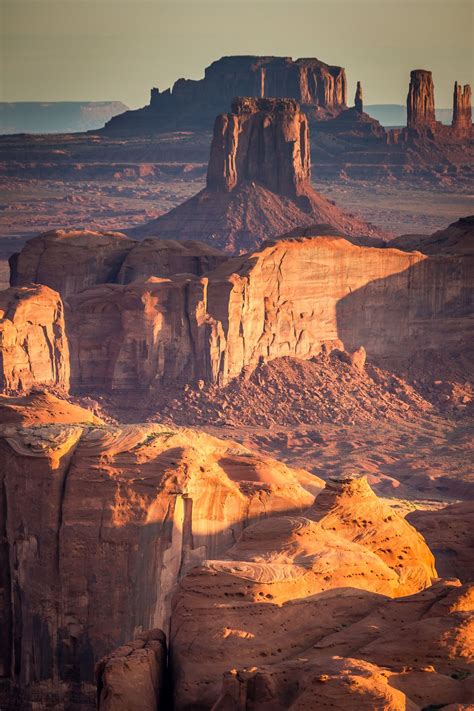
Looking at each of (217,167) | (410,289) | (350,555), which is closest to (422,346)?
(410,289)

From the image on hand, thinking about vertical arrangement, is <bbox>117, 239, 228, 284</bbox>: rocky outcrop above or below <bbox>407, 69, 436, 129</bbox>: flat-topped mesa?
below

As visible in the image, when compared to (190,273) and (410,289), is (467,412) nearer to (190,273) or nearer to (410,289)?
(410,289)

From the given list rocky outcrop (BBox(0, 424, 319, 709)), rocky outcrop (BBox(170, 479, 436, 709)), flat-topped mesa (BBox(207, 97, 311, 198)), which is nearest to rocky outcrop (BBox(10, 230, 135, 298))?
rocky outcrop (BBox(0, 424, 319, 709))

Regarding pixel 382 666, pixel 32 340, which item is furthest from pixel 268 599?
pixel 32 340

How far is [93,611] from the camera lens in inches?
1219

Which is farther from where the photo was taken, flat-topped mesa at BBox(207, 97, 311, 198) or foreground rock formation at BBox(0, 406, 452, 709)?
flat-topped mesa at BBox(207, 97, 311, 198)

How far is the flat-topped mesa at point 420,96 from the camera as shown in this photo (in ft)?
620

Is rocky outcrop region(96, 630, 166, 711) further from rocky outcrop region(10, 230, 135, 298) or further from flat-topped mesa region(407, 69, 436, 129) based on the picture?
flat-topped mesa region(407, 69, 436, 129)

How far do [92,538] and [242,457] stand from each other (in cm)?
413

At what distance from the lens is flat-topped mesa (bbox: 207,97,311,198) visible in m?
123

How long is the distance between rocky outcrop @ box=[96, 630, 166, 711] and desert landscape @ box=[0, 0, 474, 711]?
4 cm

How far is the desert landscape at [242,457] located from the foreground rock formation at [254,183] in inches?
8.2

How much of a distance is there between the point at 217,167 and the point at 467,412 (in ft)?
193

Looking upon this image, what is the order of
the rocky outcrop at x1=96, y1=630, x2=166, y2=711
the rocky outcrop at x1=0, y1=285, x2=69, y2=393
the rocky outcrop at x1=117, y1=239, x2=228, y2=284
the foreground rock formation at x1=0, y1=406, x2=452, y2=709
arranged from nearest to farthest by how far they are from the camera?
the rocky outcrop at x1=96, y1=630, x2=166, y2=711
the foreground rock formation at x1=0, y1=406, x2=452, y2=709
the rocky outcrop at x1=0, y1=285, x2=69, y2=393
the rocky outcrop at x1=117, y1=239, x2=228, y2=284
